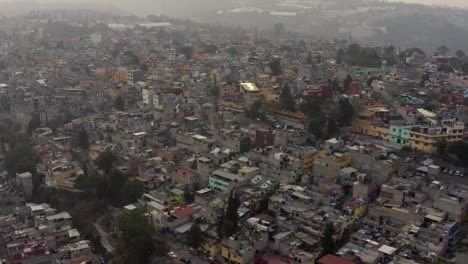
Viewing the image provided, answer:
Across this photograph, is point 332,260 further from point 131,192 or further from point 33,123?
point 33,123

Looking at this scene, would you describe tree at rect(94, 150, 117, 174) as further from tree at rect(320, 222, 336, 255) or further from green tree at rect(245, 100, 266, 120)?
tree at rect(320, 222, 336, 255)

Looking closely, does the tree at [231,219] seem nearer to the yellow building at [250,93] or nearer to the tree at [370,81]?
the yellow building at [250,93]

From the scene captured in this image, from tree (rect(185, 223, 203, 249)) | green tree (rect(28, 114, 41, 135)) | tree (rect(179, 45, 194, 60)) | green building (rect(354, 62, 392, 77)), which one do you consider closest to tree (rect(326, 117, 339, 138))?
tree (rect(185, 223, 203, 249))

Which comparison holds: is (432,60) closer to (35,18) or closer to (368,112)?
(368,112)

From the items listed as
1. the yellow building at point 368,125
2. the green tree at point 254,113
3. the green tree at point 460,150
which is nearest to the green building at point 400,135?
the yellow building at point 368,125

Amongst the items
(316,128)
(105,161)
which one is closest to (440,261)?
(316,128)
